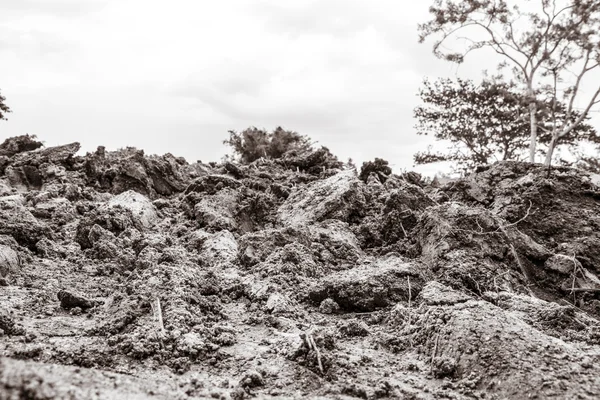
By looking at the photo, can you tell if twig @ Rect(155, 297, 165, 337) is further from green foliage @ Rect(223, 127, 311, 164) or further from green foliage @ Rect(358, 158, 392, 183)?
green foliage @ Rect(223, 127, 311, 164)

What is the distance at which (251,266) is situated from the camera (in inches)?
157

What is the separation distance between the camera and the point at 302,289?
354 centimetres

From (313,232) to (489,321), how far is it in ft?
7.19

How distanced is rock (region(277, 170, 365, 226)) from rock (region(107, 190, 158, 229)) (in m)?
1.42

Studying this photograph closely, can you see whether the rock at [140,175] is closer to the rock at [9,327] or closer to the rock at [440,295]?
the rock at [9,327]

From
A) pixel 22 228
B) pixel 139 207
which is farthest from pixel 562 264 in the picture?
pixel 22 228

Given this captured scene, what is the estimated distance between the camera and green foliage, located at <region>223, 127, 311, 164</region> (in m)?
11.7

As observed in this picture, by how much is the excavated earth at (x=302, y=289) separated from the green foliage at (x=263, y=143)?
532 centimetres

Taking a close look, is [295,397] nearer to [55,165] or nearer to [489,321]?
[489,321]

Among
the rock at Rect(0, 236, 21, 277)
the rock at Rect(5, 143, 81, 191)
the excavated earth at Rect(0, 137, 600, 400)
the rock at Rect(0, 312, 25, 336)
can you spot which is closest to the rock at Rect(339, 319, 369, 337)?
the excavated earth at Rect(0, 137, 600, 400)

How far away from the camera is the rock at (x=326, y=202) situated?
5078 mm

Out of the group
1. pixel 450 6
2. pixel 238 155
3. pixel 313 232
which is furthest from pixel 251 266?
pixel 450 6

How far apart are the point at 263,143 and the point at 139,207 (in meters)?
7.00

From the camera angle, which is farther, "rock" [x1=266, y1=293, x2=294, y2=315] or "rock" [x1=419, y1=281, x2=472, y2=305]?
"rock" [x1=266, y1=293, x2=294, y2=315]
